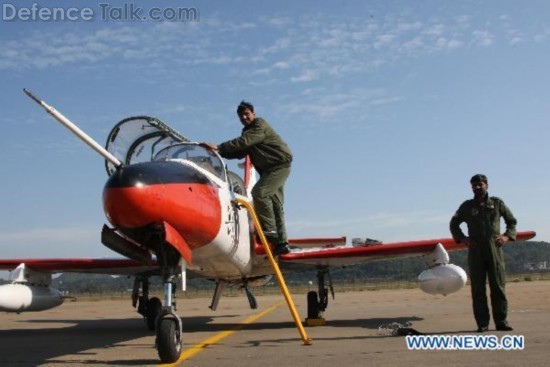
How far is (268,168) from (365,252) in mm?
4160

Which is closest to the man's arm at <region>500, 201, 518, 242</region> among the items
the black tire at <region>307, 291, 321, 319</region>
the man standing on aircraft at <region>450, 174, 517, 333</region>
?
the man standing on aircraft at <region>450, 174, 517, 333</region>

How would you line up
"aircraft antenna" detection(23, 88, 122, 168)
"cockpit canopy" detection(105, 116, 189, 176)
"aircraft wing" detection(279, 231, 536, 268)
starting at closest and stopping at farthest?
"aircraft antenna" detection(23, 88, 122, 168), "cockpit canopy" detection(105, 116, 189, 176), "aircraft wing" detection(279, 231, 536, 268)

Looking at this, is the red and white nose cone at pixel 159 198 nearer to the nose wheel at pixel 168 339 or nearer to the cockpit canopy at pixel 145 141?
the nose wheel at pixel 168 339

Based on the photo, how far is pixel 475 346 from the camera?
628 cm

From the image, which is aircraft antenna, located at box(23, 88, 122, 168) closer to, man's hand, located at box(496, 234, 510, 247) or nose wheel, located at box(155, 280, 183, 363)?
nose wheel, located at box(155, 280, 183, 363)

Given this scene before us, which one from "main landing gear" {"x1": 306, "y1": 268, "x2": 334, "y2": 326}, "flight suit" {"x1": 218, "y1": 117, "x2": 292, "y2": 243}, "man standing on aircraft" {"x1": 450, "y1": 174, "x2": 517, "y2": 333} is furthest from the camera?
"main landing gear" {"x1": 306, "y1": 268, "x2": 334, "y2": 326}

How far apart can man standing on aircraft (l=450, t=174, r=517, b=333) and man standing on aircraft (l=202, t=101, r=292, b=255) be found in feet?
8.51

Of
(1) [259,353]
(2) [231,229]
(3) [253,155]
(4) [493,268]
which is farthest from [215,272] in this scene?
(4) [493,268]

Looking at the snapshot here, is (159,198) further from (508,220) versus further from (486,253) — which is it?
(508,220)

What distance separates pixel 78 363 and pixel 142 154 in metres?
3.87

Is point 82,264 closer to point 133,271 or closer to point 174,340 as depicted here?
point 133,271

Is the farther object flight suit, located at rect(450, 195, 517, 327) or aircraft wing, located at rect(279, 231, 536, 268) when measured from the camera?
aircraft wing, located at rect(279, 231, 536, 268)

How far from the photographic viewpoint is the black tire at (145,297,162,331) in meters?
11.0

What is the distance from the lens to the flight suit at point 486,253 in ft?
25.5
